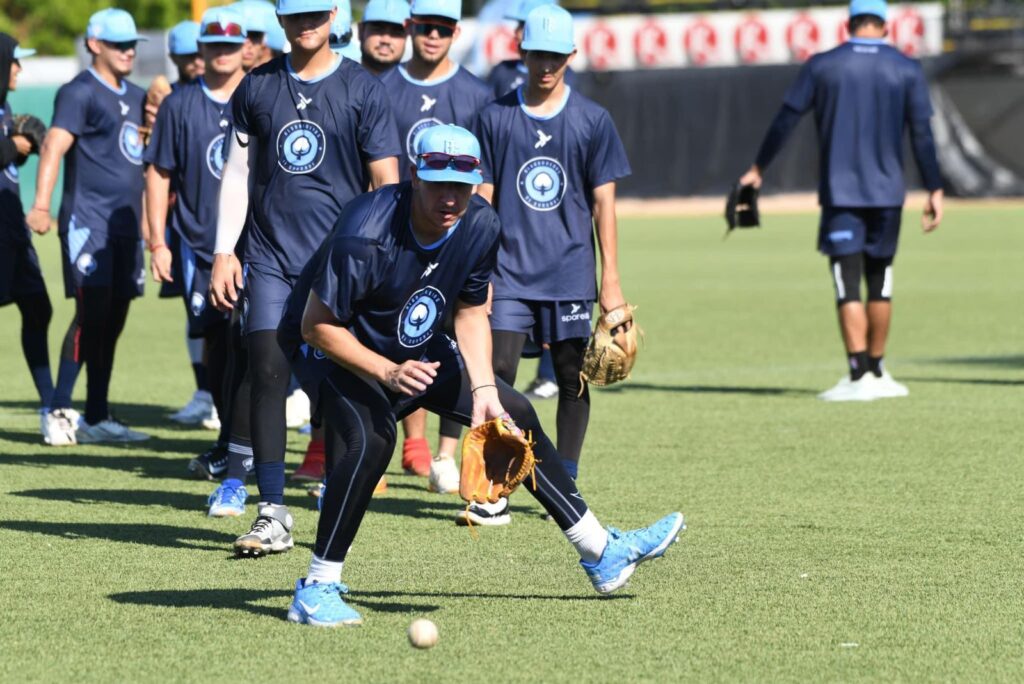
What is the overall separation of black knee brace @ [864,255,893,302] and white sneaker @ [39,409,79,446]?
5115 millimetres

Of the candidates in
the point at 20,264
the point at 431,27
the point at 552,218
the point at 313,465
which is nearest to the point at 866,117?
the point at 431,27

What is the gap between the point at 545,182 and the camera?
770cm

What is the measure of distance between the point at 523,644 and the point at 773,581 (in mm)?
1239

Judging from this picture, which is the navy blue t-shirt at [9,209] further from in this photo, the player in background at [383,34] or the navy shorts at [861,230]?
the navy shorts at [861,230]

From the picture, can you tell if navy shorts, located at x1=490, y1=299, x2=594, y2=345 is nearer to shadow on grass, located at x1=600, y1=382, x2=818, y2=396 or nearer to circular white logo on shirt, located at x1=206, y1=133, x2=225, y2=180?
circular white logo on shirt, located at x1=206, y1=133, x2=225, y2=180

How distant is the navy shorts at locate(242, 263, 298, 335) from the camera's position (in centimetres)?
697

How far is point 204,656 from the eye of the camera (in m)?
5.30

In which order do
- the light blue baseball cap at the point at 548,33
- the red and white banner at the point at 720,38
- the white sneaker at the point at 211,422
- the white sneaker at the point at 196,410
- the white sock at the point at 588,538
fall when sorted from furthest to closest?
the red and white banner at the point at 720,38 → the white sneaker at the point at 196,410 → the white sneaker at the point at 211,422 → the light blue baseball cap at the point at 548,33 → the white sock at the point at 588,538

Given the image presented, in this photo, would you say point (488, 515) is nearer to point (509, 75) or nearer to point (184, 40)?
point (184, 40)

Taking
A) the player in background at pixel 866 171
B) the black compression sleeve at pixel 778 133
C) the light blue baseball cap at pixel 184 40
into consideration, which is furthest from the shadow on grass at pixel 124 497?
the black compression sleeve at pixel 778 133

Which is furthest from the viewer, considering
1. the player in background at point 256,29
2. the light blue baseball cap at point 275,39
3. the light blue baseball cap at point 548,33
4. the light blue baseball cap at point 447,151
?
the light blue baseball cap at point 275,39

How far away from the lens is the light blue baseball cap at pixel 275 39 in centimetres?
948

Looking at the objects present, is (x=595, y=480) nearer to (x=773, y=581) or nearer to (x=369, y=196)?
(x=773, y=581)

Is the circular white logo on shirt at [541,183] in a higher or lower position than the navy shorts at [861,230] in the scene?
higher
